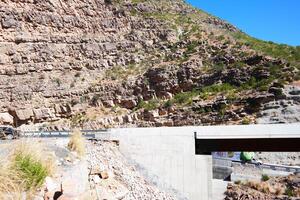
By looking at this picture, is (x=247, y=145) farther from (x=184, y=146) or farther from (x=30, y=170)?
(x=30, y=170)

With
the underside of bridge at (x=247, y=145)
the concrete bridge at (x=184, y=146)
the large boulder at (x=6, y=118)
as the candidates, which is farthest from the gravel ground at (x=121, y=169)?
the large boulder at (x=6, y=118)

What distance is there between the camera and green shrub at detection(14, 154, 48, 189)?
7.30 metres

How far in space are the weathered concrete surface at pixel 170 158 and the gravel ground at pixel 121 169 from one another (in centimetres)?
71

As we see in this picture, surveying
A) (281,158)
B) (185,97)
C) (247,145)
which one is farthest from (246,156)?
(185,97)

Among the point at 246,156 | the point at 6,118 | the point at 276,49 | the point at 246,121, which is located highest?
the point at 276,49

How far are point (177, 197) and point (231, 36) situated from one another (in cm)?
3320

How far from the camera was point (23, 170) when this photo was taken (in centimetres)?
740

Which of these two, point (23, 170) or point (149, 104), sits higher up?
point (149, 104)

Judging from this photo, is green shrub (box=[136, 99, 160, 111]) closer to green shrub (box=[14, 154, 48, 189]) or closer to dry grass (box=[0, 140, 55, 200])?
dry grass (box=[0, 140, 55, 200])

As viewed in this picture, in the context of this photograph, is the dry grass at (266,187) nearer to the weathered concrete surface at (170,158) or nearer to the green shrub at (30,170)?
the weathered concrete surface at (170,158)

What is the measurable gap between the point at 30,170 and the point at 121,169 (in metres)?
13.2

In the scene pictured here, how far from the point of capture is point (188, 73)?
153ft

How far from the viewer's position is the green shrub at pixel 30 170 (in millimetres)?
7297

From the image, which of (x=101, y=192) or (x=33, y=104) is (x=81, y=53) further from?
(x=101, y=192)
